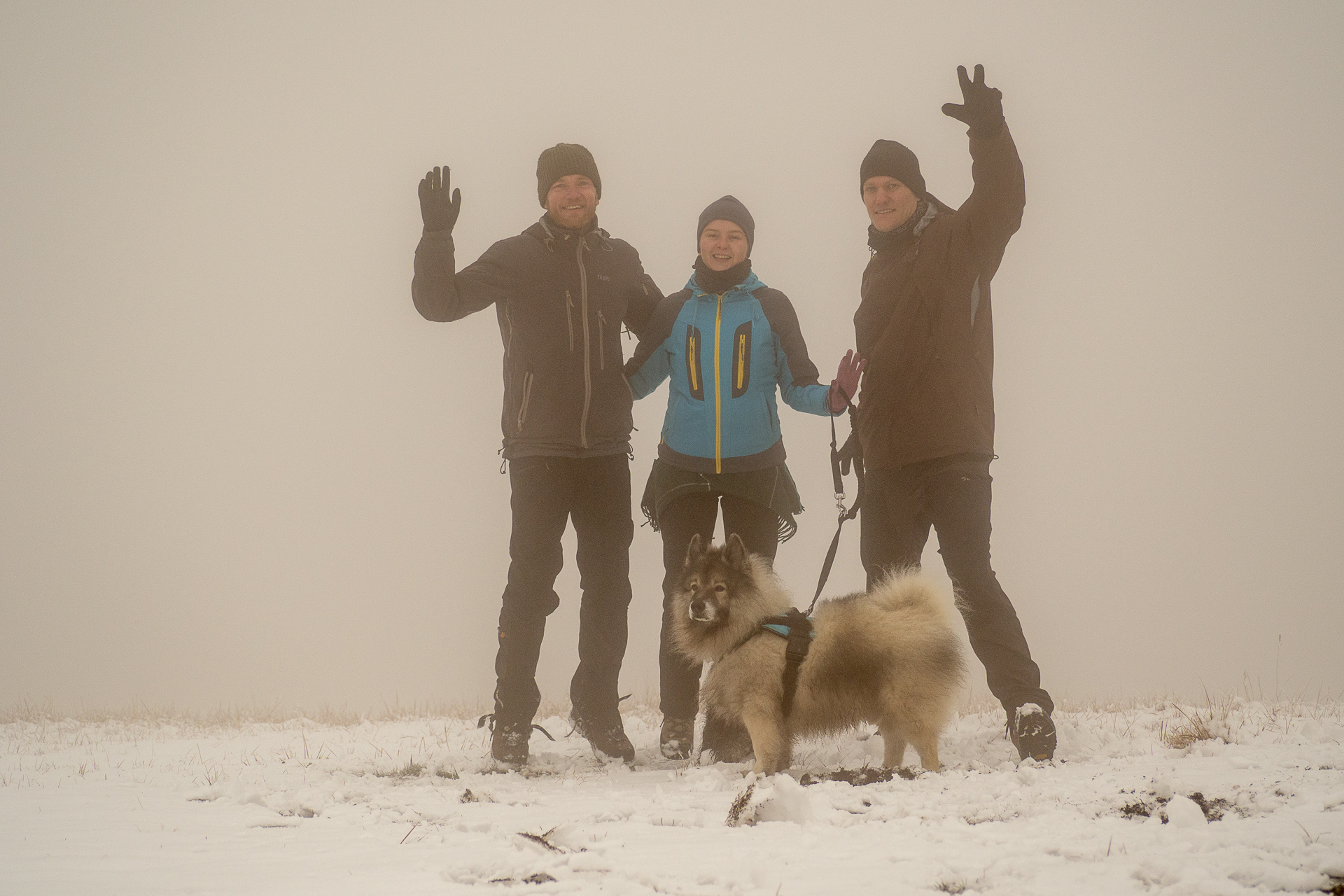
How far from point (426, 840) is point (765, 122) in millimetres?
194469

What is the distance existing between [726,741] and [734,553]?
3.26ft

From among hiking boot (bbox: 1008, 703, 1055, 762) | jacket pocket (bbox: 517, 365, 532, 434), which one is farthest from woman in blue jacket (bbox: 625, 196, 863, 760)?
hiking boot (bbox: 1008, 703, 1055, 762)

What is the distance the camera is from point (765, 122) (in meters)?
184

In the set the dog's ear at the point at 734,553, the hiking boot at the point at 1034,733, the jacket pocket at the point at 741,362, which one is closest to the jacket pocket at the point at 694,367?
the jacket pocket at the point at 741,362

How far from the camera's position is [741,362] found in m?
4.79

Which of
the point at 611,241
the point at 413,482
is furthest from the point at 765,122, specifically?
the point at 611,241

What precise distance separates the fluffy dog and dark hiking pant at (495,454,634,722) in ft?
2.12

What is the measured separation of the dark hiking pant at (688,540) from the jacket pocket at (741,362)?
1.93 ft

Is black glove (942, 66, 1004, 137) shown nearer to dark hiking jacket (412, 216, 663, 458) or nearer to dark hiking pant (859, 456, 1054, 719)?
dark hiking pant (859, 456, 1054, 719)

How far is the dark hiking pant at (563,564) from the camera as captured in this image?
15.3ft

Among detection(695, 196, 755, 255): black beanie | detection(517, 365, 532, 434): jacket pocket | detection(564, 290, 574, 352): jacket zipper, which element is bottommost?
detection(517, 365, 532, 434): jacket pocket

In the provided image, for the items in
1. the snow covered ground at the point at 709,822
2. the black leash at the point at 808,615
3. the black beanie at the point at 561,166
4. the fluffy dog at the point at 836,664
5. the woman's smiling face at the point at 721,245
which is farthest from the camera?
the black beanie at the point at 561,166

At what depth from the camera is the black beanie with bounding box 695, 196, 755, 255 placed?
16.3ft

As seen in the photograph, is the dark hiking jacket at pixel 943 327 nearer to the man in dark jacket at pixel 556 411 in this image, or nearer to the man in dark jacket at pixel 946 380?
the man in dark jacket at pixel 946 380
